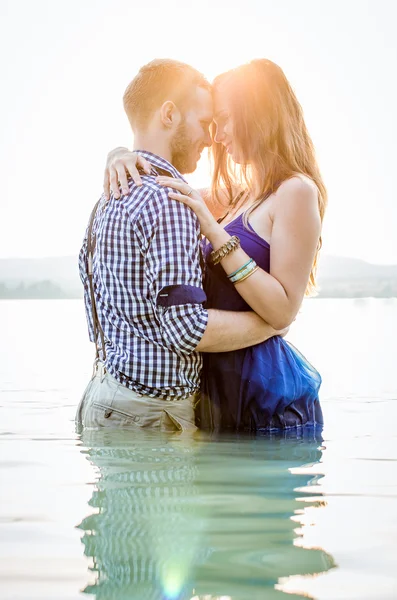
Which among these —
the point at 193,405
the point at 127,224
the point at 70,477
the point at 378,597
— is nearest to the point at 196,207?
the point at 127,224

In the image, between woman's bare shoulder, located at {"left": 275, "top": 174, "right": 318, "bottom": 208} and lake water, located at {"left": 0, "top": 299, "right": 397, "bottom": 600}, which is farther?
woman's bare shoulder, located at {"left": 275, "top": 174, "right": 318, "bottom": 208}

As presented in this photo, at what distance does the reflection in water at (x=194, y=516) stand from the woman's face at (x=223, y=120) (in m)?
1.36

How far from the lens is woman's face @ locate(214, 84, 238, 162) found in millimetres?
3955

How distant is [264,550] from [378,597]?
0.38 meters

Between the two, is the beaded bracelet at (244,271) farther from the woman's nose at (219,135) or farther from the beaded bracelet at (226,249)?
the woman's nose at (219,135)

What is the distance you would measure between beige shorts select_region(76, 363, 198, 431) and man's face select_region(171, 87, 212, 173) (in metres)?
0.98

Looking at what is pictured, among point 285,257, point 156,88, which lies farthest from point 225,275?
point 156,88

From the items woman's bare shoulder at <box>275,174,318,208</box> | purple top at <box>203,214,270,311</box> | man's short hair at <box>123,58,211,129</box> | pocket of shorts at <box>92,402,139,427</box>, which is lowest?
pocket of shorts at <box>92,402,139,427</box>

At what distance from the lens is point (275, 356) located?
12.5 ft

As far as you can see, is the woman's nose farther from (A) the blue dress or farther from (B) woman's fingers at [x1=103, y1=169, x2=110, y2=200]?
(B) woman's fingers at [x1=103, y1=169, x2=110, y2=200]

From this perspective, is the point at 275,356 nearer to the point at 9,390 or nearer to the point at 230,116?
the point at 230,116

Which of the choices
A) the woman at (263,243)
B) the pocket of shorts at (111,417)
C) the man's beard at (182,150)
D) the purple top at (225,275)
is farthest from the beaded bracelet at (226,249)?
the pocket of shorts at (111,417)

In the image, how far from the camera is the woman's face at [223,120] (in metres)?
3.96

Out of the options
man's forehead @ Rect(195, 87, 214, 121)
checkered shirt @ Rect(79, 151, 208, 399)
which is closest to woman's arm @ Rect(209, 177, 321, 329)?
checkered shirt @ Rect(79, 151, 208, 399)
